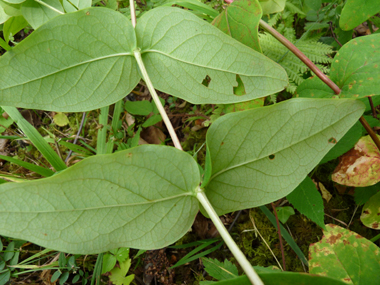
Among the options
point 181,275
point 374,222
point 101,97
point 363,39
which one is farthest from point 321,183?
point 101,97

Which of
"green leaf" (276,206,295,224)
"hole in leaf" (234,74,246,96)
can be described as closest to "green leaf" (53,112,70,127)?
"hole in leaf" (234,74,246,96)

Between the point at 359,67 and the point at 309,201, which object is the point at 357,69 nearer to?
the point at 359,67

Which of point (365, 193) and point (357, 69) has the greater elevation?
point (357, 69)

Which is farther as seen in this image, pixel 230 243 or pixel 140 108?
pixel 140 108

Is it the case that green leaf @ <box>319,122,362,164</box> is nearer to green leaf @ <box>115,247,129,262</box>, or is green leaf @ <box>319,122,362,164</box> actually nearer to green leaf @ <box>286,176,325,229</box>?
green leaf @ <box>286,176,325,229</box>

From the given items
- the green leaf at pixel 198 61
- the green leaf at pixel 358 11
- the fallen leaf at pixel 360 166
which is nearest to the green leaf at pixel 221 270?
the fallen leaf at pixel 360 166

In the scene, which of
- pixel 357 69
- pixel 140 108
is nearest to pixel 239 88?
pixel 357 69

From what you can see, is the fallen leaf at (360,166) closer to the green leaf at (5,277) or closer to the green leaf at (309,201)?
the green leaf at (309,201)

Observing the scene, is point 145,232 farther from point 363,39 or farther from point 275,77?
point 363,39
